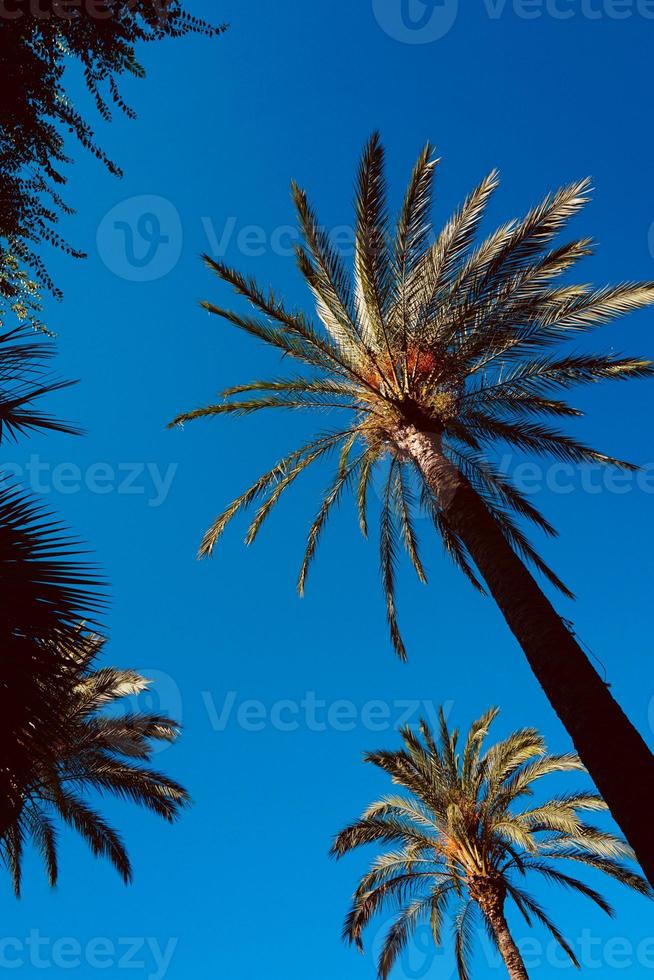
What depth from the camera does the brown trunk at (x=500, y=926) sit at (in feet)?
35.3

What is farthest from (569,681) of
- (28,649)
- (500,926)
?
(500,926)

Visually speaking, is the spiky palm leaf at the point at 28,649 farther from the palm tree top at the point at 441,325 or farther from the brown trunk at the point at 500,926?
the brown trunk at the point at 500,926

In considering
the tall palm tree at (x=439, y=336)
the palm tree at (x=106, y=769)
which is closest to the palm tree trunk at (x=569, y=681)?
the tall palm tree at (x=439, y=336)

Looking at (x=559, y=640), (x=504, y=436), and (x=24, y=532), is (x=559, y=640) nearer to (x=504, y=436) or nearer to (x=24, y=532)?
(x=24, y=532)

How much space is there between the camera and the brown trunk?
10750 millimetres

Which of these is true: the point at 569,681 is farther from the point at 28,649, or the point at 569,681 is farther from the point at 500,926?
the point at 500,926

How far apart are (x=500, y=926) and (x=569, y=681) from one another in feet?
30.4

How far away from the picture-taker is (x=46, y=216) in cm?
572

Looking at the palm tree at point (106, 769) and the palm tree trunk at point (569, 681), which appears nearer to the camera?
the palm tree trunk at point (569, 681)

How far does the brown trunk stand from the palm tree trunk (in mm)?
8777

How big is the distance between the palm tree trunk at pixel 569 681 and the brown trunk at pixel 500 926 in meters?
8.78

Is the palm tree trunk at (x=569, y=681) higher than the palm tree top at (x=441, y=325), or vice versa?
the palm tree top at (x=441, y=325)

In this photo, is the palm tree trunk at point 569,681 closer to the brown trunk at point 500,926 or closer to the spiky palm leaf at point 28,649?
the spiky palm leaf at point 28,649

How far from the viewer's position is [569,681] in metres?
4.66
